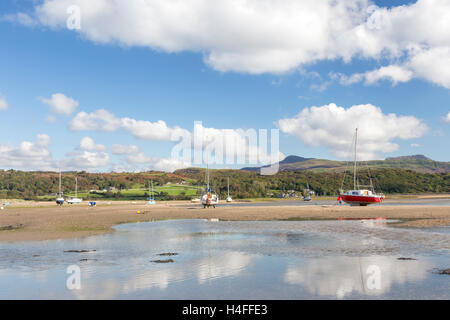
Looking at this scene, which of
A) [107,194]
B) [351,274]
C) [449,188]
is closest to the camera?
[351,274]

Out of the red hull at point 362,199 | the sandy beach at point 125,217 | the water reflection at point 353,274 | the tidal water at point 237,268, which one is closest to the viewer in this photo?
the tidal water at point 237,268

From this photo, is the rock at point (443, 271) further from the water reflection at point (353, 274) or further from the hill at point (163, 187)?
the hill at point (163, 187)

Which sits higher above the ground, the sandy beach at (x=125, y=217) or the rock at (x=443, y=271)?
the rock at (x=443, y=271)

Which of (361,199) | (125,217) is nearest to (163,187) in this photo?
(361,199)

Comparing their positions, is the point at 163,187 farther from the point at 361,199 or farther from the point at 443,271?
the point at 443,271

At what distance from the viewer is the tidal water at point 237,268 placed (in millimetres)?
13141

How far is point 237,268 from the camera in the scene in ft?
56.0

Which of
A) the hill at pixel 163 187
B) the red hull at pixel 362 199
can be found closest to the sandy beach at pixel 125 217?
the red hull at pixel 362 199

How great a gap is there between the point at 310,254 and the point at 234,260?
4256 mm

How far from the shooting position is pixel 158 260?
19.2 m

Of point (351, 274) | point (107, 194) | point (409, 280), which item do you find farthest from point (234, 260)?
point (107, 194)

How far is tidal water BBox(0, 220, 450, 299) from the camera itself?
13141 millimetres

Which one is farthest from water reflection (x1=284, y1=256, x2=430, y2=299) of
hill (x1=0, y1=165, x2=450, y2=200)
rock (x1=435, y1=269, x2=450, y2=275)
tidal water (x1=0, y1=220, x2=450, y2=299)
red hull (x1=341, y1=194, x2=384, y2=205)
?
hill (x1=0, y1=165, x2=450, y2=200)
